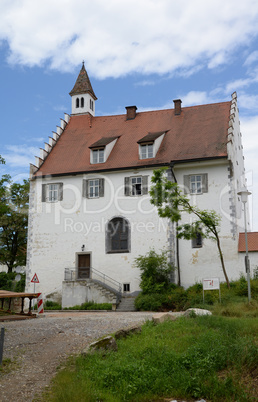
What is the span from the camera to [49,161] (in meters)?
32.4

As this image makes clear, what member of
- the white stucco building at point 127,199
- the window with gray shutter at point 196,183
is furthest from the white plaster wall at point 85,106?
the window with gray shutter at point 196,183

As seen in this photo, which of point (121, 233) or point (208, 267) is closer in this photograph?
point (208, 267)

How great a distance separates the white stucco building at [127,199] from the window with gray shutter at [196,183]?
6 centimetres

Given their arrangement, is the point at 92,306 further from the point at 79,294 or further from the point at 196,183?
the point at 196,183

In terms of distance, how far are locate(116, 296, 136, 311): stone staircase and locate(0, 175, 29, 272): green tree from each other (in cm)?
1619

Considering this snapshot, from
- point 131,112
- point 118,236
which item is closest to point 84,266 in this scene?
point 118,236

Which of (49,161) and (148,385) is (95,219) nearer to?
(49,161)

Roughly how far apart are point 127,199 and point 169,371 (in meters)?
21.1

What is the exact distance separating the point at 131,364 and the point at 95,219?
21.2 metres

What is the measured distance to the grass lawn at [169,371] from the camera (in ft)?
23.7

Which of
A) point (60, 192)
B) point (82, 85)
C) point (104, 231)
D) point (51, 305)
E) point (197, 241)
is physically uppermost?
point (82, 85)

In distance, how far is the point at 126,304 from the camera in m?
25.7

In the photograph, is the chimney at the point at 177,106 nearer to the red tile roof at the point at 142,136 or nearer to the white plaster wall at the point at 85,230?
the red tile roof at the point at 142,136

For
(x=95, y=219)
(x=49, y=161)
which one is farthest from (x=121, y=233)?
(x=49, y=161)
